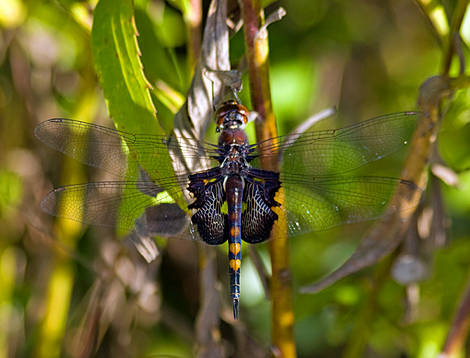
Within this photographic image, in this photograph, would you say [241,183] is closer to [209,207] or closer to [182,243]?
[209,207]

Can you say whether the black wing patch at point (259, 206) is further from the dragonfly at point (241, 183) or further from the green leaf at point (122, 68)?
the green leaf at point (122, 68)

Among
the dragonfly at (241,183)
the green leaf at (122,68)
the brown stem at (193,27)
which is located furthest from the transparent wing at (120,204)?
the brown stem at (193,27)

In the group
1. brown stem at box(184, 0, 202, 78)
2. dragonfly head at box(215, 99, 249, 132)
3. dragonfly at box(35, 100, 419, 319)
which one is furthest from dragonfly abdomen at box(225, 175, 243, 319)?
brown stem at box(184, 0, 202, 78)

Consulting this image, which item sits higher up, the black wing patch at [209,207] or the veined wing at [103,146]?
the veined wing at [103,146]

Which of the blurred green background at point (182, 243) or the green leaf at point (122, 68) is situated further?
the blurred green background at point (182, 243)

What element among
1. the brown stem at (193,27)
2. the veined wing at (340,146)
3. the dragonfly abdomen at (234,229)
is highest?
the brown stem at (193,27)
